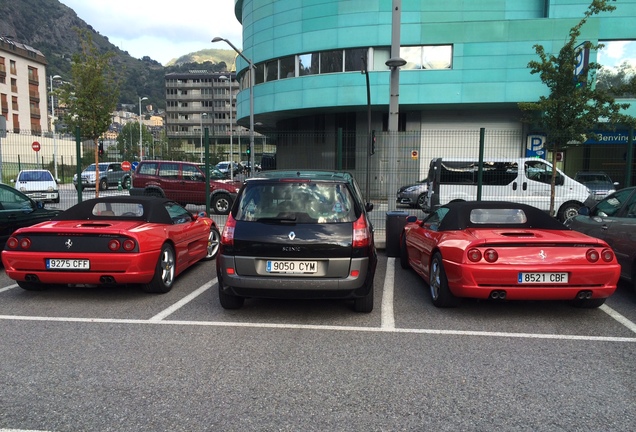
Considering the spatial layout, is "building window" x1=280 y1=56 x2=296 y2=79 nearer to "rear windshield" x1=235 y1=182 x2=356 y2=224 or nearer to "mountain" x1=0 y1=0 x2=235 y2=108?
"rear windshield" x1=235 y1=182 x2=356 y2=224

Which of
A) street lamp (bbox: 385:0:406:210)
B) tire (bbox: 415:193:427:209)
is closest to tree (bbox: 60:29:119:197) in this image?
street lamp (bbox: 385:0:406:210)

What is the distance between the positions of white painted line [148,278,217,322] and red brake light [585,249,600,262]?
459cm

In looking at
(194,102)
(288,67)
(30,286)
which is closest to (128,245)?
(30,286)

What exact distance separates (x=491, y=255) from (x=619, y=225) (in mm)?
2585

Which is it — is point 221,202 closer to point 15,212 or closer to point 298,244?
point 15,212

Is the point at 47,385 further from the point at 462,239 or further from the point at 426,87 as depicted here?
the point at 426,87

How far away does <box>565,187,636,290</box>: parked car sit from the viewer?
5801mm

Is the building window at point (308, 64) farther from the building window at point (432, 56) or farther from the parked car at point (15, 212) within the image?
the parked car at point (15, 212)

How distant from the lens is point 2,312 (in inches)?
202

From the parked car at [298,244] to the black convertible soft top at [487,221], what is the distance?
134cm

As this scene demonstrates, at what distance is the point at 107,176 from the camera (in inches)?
1158

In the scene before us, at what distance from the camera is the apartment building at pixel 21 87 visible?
5691cm

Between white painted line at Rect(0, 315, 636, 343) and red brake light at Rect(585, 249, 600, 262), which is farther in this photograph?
red brake light at Rect(585, 249, 600, 262)

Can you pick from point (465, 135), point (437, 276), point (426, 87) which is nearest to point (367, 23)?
point (426, 87)
